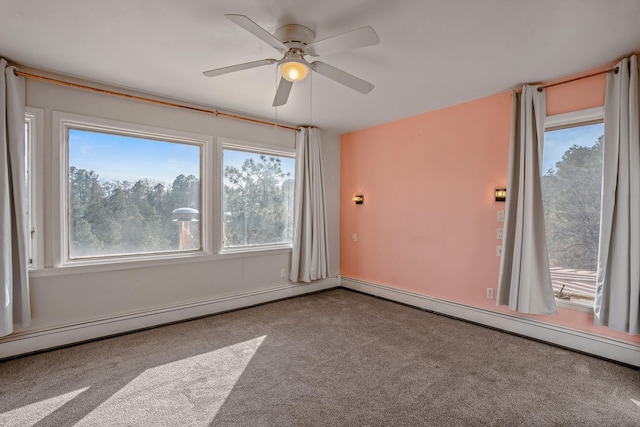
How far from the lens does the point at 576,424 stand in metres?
2.00

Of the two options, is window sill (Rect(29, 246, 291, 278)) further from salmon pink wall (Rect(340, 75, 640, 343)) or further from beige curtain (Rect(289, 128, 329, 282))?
salmon pink wall (Rect(340, 75, 640, 343))

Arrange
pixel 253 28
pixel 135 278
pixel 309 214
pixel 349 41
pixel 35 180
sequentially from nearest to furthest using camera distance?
pixel 253 28, pixel 349 41, pixel 35 180, pixel 135 278, pixel 309 214

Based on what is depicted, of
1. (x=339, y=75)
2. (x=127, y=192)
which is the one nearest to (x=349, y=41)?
(x=339, y=75)

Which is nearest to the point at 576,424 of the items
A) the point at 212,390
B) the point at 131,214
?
the point at 212,390

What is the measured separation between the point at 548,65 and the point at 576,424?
2878 millimetres

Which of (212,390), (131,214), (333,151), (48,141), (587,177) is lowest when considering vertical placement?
(212,390)

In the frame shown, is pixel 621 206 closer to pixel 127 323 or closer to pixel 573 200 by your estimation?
pixel 573 200

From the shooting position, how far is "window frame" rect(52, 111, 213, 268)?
3.08 metres

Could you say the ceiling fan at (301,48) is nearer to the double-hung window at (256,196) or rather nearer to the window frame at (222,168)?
the window frame at (222,168)

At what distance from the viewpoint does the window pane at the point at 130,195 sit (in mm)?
3285

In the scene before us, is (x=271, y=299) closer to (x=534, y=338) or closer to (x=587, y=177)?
(x=534, y=338)

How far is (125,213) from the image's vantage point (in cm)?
354

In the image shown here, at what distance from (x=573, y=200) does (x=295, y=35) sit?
3.09 m

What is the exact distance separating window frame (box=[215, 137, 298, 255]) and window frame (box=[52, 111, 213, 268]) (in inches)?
6.9
